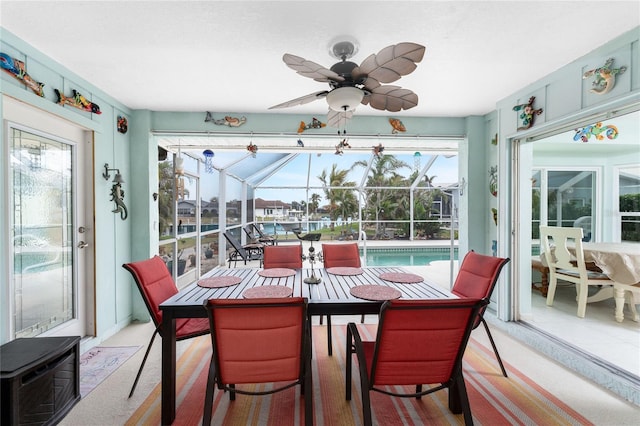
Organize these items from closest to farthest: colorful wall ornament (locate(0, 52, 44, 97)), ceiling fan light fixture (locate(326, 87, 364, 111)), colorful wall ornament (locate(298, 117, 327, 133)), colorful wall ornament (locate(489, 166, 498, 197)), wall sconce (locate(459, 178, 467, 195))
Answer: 1. ceiling fan light fixture (locate(326, 87, 364, 111))
2. colorful wall ornament (locate(0, 52, 44, 97))
3. colorful wall ornament (locate(489, 166, 498, 197))
4. colorful wall ornament (locate(298, 117, 327, 133))
5. wall sconce (locate(459, 178, 467, 195))

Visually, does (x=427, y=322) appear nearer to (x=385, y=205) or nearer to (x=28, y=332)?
(x=28, y=332)

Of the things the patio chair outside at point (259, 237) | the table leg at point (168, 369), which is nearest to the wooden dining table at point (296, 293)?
the table leg at point (168, 369)

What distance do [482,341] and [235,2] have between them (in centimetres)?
325

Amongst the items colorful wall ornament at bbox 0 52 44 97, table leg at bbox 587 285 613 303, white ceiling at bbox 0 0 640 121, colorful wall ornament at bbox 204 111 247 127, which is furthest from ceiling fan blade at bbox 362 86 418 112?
table leg at bbox 587 285 613 303

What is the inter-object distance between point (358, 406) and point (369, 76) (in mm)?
1929

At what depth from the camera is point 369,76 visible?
1.54m

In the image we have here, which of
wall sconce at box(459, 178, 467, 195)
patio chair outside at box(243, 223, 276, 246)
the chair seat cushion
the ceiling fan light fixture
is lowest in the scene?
the chair seat cushion

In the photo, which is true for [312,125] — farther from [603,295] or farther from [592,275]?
[603,295]

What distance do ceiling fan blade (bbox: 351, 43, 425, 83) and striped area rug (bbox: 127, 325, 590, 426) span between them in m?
1.91

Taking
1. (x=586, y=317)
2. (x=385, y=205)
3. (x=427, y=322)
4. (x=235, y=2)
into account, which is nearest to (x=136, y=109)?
(x=235, y=2)

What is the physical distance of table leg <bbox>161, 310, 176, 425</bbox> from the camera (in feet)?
5.17

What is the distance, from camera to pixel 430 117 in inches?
137

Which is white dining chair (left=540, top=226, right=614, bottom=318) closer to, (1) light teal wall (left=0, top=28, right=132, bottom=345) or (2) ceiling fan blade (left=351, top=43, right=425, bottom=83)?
(2) ceiling fan blade (left=351, top=43, right=425, bottom=83)

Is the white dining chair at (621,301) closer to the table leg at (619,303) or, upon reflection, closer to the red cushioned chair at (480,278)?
the table leg at (619,303)
